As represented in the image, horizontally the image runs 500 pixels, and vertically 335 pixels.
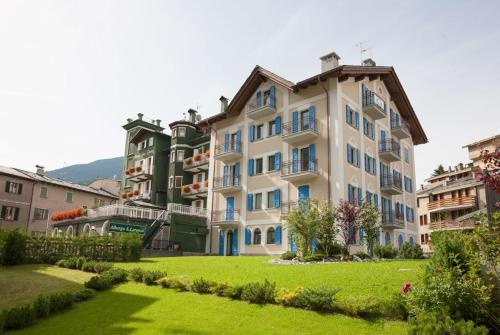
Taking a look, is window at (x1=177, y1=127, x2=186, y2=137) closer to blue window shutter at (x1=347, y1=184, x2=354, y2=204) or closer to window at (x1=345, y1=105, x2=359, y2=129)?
window at (x1=345, y1=105, x2=359, y2=129)

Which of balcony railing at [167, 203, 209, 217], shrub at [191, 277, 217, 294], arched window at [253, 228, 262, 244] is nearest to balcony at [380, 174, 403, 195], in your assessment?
arched window at [253, 228, 262, 244]

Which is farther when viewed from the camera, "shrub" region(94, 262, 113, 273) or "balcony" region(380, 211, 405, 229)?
"balcony" region(380, 211, 405, 229)

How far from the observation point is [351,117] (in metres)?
31.4

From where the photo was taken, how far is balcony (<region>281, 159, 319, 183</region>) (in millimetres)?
29000

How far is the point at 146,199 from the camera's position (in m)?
46.2

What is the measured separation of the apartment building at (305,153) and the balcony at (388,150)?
8 cm

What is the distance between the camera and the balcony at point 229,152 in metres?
35.4

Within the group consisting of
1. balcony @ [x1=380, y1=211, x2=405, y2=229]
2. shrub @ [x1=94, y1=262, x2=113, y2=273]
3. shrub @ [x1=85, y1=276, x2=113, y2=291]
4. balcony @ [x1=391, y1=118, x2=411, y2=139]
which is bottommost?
shrub @ [x1=85, y1=276, x2=113, y2=291]

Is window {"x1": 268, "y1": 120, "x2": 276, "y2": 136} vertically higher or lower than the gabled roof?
lower

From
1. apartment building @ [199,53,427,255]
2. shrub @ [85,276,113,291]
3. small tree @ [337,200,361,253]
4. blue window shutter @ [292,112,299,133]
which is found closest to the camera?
shrub @ [85,276,113,291]

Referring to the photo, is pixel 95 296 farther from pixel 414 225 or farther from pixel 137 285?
pixel 414 225

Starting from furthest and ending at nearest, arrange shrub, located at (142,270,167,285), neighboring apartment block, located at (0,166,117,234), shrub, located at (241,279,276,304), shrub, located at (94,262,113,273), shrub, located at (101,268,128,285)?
neighboring apartment block, located at (0,166,117,234)
shrub, located at (94,262,113,273)
shrub, located at (101,268,128,285)
shrub, located at (142,270,167,285)
shrub, located at (241,279,276,304)

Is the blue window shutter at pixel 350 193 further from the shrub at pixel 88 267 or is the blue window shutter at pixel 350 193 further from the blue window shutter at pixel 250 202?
the shrub at pixel 88 267

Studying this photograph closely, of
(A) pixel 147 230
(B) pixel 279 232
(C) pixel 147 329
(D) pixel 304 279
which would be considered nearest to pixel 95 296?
(C) pixel 147 329
